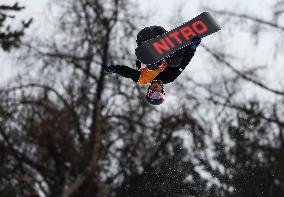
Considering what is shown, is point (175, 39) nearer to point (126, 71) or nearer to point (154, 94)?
point (126, 71)

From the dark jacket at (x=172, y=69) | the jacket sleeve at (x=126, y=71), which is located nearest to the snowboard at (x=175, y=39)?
the dark jacket at (x=172, y=69)

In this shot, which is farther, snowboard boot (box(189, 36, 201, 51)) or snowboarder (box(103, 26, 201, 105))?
snowboarder (box(103, 26, 201, 105))

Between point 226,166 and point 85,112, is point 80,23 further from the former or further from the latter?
point 226,166

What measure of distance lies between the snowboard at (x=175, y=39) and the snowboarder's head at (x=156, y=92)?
2.75 feet

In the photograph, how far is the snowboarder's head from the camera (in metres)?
5.22

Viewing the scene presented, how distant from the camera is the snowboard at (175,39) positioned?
4.39 metres

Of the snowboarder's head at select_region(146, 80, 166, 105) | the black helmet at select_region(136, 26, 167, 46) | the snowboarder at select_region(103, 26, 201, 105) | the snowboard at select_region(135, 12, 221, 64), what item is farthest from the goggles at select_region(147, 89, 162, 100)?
the snowboard at select_region(135, 12, 221, 64)

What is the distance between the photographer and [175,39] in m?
4.43

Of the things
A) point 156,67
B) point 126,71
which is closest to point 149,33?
point 156,67

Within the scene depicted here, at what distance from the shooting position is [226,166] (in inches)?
623

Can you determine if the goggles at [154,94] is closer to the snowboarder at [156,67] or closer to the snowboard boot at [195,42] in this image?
the snowboarder at [156,67]

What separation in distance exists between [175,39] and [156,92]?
3.14 feet

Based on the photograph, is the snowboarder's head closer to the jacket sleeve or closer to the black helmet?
the jacket sleeve

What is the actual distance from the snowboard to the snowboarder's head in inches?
33.0
